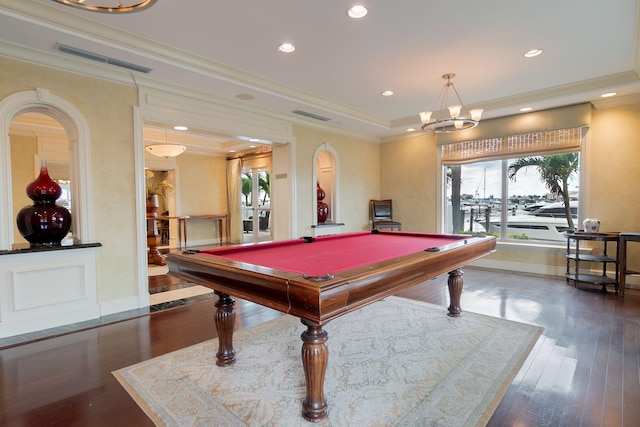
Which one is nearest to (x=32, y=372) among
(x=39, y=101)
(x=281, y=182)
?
(x=39, y=101)

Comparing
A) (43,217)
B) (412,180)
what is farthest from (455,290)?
(43,217)

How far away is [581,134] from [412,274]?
15.5 feet

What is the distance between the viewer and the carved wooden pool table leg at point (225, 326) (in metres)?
2.33

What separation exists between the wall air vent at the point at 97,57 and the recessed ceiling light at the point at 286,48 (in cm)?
149

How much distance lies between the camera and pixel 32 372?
2305 millimetres

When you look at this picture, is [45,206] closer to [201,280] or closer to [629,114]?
[201,280]

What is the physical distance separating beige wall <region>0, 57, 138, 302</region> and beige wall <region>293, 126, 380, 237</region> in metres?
2.58

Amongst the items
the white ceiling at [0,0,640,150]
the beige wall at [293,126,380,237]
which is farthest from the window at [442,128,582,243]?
the beige wall at [293,126,380,237]

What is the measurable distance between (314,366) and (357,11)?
272cm

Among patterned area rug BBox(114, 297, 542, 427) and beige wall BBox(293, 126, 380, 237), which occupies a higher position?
beige wall BBox(293, 126, 380, 237)

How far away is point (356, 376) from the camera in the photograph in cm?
221

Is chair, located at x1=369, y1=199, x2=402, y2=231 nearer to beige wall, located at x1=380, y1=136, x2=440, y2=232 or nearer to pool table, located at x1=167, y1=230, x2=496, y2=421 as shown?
beige wall, located at x1=380, y1=136, x2=440, y2=232

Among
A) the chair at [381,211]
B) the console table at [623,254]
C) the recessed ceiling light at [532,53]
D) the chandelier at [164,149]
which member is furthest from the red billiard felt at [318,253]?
the chandelier at [164,149]

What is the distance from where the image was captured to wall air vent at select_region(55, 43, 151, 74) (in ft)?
9.70
